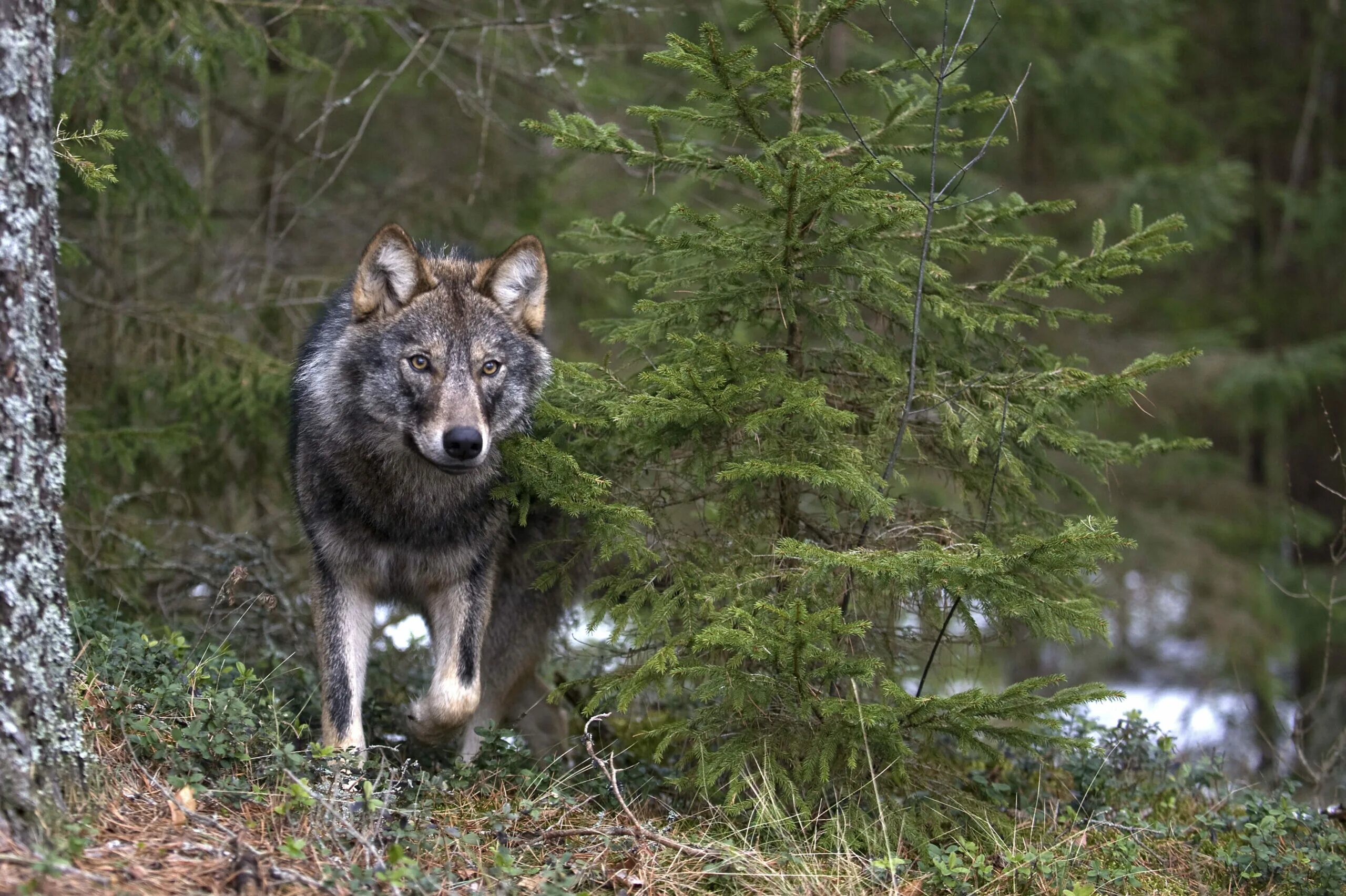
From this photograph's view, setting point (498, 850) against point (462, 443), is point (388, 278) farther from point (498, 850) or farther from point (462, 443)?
point (498, 850)

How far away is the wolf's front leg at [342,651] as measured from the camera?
16.5 feet

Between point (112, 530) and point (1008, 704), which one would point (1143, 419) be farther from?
point (112, 530)

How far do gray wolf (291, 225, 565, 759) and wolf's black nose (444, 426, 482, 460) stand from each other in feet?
0.67

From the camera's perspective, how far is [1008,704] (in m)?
4.12

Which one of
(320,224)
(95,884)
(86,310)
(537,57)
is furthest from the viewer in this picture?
(320,224)

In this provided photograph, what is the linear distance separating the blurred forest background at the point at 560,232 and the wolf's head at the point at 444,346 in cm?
123

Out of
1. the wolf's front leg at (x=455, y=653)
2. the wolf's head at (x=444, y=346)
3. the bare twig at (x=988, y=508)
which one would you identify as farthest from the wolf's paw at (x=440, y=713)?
the bare twig at (x=988, y=508)

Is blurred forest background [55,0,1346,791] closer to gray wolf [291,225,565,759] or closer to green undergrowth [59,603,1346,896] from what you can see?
gray wolf [291,225,565,759]

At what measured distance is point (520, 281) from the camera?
5441 mm

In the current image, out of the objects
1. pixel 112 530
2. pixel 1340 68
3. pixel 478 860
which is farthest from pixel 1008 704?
pixel 1340 68

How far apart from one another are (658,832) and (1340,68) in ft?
46.5

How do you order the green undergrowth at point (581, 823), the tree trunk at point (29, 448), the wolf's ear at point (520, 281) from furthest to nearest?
the wolf's ear at point (520, 281) < the green undergrowth at point (581, 823) < the tree trunk at point (29, 448)

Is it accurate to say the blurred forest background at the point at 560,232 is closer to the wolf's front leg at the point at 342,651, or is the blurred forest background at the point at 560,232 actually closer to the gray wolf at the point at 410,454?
the wolf's front leg at the point at 342,651

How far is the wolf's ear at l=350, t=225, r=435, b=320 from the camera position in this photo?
513 cm
